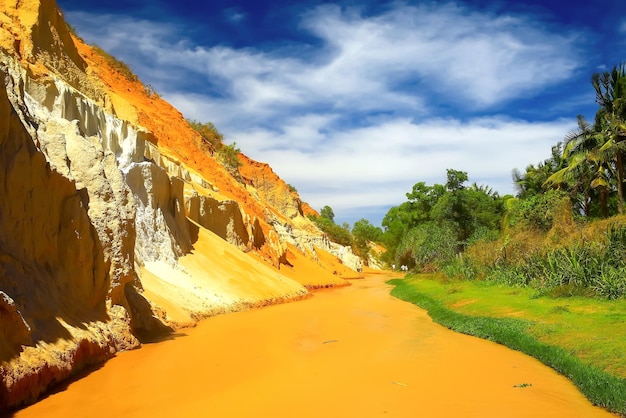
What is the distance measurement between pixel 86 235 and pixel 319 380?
260 inches

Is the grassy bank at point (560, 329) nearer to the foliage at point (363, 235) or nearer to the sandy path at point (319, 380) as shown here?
the sandy path at point (319, 380)

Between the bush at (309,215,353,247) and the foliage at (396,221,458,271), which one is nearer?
the foliage at (396,221,458,271)

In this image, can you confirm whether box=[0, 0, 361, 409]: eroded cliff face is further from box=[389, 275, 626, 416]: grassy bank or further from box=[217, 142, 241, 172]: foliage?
box=[217, 142, 241, 172]: foliage

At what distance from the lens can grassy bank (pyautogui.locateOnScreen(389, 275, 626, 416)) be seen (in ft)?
30.6

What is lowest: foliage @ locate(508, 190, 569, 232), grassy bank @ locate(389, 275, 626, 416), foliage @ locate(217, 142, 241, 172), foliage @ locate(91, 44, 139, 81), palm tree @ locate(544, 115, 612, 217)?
grassy bank @ locate(389, 275, 626, 416)

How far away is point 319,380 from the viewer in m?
10.4

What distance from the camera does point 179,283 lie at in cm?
2312

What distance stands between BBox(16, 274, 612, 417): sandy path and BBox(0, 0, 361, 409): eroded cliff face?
1.05 metres

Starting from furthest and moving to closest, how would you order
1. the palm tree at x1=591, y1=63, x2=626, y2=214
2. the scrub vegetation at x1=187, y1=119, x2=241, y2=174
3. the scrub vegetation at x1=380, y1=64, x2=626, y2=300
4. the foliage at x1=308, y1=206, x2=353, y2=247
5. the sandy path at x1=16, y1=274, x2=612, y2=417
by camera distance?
1. the foliage at x1=308, y1=206, x2=353, y2=247
2. the scrub vegetation at x1=187, y1=119, x2=241, y2=174
3. the palm tree at x1=591, y1=63, x2=626, y2=214
4. the scrub vegetation at x1=380, y1=64, x2=626, y2=300
5. the sandy path at x1=16, y1=274, x2=612, y2=417

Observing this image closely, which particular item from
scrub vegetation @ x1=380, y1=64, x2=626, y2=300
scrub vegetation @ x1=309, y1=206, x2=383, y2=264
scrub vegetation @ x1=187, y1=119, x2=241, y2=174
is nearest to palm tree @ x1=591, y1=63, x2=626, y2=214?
scrub vegetation @ x1=380, y1=64, x2=626, y2=300

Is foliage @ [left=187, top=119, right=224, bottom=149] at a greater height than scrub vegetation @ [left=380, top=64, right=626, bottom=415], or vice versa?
foliage @ [left=187, top=119, right=224, bottom=149]

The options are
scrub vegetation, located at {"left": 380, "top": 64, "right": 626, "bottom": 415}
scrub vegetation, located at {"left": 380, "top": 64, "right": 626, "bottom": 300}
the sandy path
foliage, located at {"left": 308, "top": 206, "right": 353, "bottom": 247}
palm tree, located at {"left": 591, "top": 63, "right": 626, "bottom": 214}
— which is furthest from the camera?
foliage, located at {"left": 308, "top": 206, "right": 353, "bottom": 247}

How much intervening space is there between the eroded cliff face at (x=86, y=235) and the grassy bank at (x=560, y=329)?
32.2ft

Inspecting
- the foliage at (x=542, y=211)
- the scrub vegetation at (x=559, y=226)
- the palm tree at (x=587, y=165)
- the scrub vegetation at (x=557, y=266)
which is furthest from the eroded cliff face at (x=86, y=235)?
the palm tree at (x=587, y=165)
